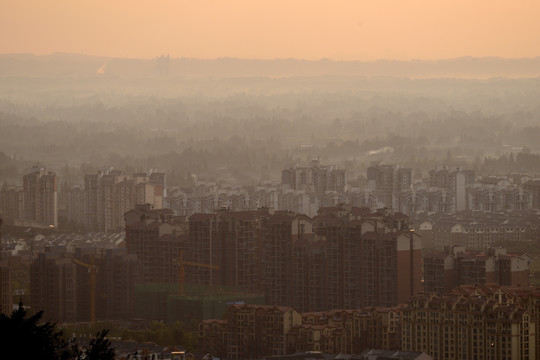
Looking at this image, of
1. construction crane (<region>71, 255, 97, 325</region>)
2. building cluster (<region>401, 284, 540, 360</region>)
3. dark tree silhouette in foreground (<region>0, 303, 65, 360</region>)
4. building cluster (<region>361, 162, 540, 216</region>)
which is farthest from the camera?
building cluster (<region>361, 162, 540, 216</region>)

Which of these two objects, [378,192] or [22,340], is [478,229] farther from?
[22,340]

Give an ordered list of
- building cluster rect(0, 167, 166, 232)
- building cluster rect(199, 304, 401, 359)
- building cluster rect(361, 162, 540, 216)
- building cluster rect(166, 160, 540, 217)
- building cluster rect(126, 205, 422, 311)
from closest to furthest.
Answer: building cluster rect(199, 304, 401, 359) → building cluster rect(126, 205, 422, 311) → building cluster rect(0, 167, 166, 232) → building cluster rect(166, 160, 540, 217) → building cluster rect(361, 162, 540, 216)

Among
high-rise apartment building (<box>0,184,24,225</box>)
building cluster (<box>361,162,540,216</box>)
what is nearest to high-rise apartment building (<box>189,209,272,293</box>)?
high-rise apartment building (<box>0,184,24,225</box>)

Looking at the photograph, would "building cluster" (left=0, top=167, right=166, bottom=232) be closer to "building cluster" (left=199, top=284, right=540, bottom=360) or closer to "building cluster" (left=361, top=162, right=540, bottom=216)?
"building cluster" (left=361, top=162, right=540, bottom=216)

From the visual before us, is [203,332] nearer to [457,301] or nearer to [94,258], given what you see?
[457,301]

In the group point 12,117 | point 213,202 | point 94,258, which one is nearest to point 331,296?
point 94,258

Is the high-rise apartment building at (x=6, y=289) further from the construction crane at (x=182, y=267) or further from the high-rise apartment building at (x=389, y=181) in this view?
the high-rise apartment building at (x=389, y=181)

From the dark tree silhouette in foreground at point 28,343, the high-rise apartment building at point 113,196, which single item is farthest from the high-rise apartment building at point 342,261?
the dark tree silhouette in foreground at point 28,343
